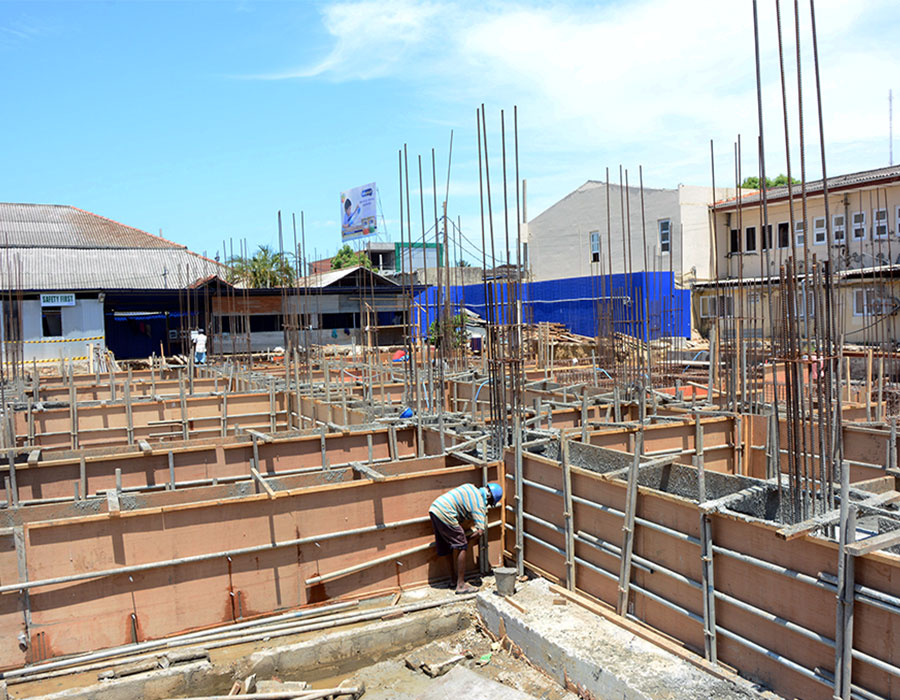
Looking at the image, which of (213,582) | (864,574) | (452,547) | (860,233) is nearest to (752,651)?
(864,574)

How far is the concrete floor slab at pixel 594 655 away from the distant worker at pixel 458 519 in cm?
60

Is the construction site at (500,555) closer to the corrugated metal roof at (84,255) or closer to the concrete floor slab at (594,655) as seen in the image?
the concrete floor slab at (594,655)

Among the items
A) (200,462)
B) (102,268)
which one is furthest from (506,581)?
(102,268)

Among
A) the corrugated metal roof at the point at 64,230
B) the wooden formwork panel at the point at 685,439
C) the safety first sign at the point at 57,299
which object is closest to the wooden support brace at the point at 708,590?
the wooden formwork panel at the point at 685,439

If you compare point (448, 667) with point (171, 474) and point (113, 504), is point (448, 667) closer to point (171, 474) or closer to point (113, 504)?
point (113, 504)

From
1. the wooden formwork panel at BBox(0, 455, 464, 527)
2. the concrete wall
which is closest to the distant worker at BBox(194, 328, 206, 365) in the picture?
the concrete wall

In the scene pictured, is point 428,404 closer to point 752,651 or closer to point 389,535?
point 389,535

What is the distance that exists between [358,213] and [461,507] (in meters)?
56.6

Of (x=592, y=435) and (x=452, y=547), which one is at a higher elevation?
(x=592, y=435)

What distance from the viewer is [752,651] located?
18.7 ft

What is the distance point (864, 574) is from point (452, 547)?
4.30 metres

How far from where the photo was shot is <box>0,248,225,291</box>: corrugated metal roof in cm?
2833

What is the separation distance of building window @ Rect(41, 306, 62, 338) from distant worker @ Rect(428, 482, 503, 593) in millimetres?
23802

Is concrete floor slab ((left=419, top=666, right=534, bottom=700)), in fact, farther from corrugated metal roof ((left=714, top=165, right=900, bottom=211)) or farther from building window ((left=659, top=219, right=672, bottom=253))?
building window ((left=659, top=219, right=672, bottom=253))
